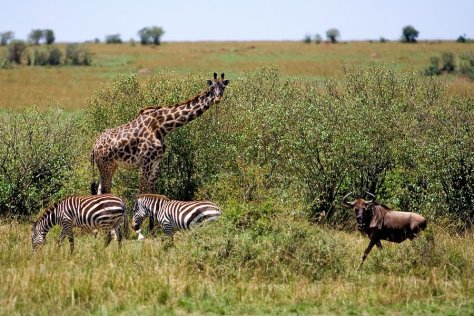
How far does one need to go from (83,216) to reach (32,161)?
16.0 ft

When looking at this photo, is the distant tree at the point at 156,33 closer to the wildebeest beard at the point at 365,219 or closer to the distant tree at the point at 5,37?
the distant tree at the point at 5,37

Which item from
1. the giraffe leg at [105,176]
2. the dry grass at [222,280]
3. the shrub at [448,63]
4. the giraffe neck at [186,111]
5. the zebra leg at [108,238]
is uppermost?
the giraffe neck at [186,111]

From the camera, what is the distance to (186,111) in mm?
17281

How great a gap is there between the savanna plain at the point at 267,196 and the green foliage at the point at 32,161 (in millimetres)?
38

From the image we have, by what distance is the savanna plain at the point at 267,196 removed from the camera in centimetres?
1079

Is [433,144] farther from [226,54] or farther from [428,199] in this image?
[226,54]

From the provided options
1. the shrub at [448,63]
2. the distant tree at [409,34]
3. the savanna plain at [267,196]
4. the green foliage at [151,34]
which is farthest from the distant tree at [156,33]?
the savanna plain at [267,196]

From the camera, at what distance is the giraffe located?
16953mm

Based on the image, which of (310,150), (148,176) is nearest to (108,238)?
(148,176)

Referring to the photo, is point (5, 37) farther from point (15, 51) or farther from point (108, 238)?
point (108, 238)

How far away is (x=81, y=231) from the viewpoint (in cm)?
1677

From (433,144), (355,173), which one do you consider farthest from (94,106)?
(433,144)

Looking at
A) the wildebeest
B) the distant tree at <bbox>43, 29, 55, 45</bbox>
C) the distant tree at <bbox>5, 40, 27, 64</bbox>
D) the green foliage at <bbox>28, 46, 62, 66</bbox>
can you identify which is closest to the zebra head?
the wildebeest

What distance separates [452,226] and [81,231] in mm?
7539
